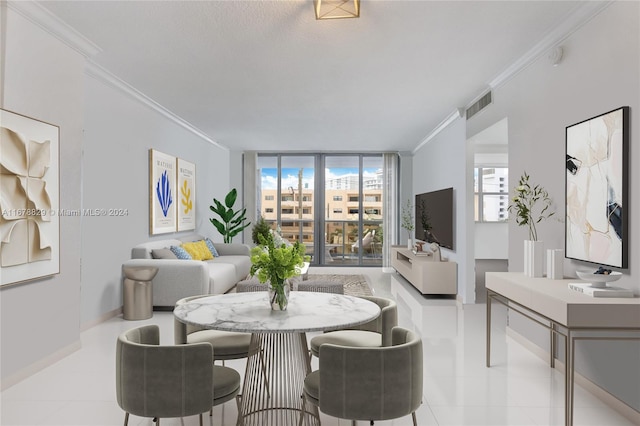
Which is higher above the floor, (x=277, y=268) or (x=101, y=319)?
(x=277, y=268)

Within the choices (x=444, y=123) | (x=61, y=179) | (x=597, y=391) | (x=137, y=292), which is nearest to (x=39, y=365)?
(x=61, y=179)

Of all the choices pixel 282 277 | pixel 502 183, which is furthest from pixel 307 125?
pixel 282 277

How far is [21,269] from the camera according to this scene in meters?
3.14

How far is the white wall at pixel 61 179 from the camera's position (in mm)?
3072

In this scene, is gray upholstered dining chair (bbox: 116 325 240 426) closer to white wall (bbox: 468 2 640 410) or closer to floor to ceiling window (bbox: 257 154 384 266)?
white wall (bbox: 468 2 640 410)

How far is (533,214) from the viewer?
3877mm

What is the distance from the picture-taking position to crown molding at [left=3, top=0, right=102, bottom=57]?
3.12 meters

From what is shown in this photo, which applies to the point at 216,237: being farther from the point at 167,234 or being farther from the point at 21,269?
the point at 21,269

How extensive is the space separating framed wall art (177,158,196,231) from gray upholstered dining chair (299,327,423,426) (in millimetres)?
5580

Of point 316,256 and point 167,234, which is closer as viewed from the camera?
point 167,234

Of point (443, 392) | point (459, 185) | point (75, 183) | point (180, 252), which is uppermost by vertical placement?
point (459, 185)

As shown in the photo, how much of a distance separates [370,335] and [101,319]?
3.35 metres

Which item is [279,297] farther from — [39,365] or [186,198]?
[186,198]

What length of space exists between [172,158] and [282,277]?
16.3 feet
